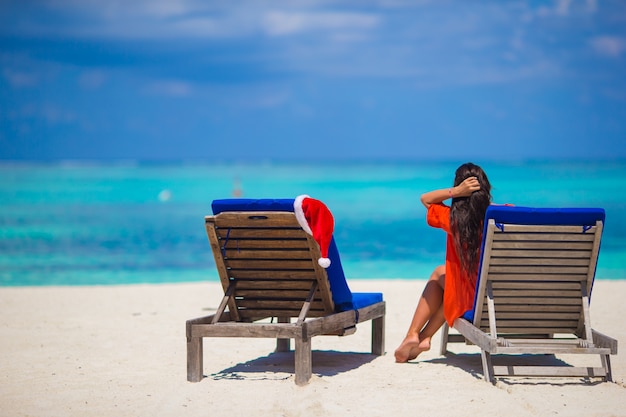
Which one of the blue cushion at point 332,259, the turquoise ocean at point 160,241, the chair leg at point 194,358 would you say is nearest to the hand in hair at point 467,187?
the blue cushion at point 332,259

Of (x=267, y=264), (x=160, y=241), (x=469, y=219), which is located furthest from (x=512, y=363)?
(x=160, y=241)

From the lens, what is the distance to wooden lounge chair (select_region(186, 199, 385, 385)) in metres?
5.60

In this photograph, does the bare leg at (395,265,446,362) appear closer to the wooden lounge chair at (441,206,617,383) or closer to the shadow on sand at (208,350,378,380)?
the shadow on sand at (208,350,378,380)

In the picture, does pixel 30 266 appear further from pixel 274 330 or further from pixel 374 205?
pixel 374 205

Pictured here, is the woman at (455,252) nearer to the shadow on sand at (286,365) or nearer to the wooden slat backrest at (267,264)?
the shadow on sand at (286,365)

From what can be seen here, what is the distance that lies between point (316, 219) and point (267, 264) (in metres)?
0.57

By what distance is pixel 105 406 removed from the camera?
523 centimetres

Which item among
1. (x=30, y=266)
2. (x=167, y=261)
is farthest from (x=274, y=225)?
(x=167, y=261)

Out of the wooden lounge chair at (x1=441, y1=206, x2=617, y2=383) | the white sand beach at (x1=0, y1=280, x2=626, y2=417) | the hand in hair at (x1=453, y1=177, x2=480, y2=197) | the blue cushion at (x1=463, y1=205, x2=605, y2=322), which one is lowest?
the white sand beach at (x1=0, y1=280, x2=626, y2=417)

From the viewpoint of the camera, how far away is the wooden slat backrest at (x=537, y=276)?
5441 mm

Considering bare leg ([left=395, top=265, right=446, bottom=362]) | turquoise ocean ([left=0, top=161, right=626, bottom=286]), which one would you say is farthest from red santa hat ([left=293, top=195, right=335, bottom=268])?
turquoise ocean ([left=0, top=161, right=626, bottom=286])

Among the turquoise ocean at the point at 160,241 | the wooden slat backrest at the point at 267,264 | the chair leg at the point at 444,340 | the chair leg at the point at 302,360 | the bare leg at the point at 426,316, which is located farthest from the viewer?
the turquoise ocean at the point at 160,241

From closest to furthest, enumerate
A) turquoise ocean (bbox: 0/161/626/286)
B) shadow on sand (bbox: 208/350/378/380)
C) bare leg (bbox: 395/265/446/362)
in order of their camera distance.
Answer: shadow on sand (bbox: 208/350/378/380) < bare leg (bbox: 395/265/446/362) < turquoise ocean (bbox: 0/161/626/286)

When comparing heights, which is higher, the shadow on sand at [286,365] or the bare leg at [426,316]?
the bare leg at [426,316]
